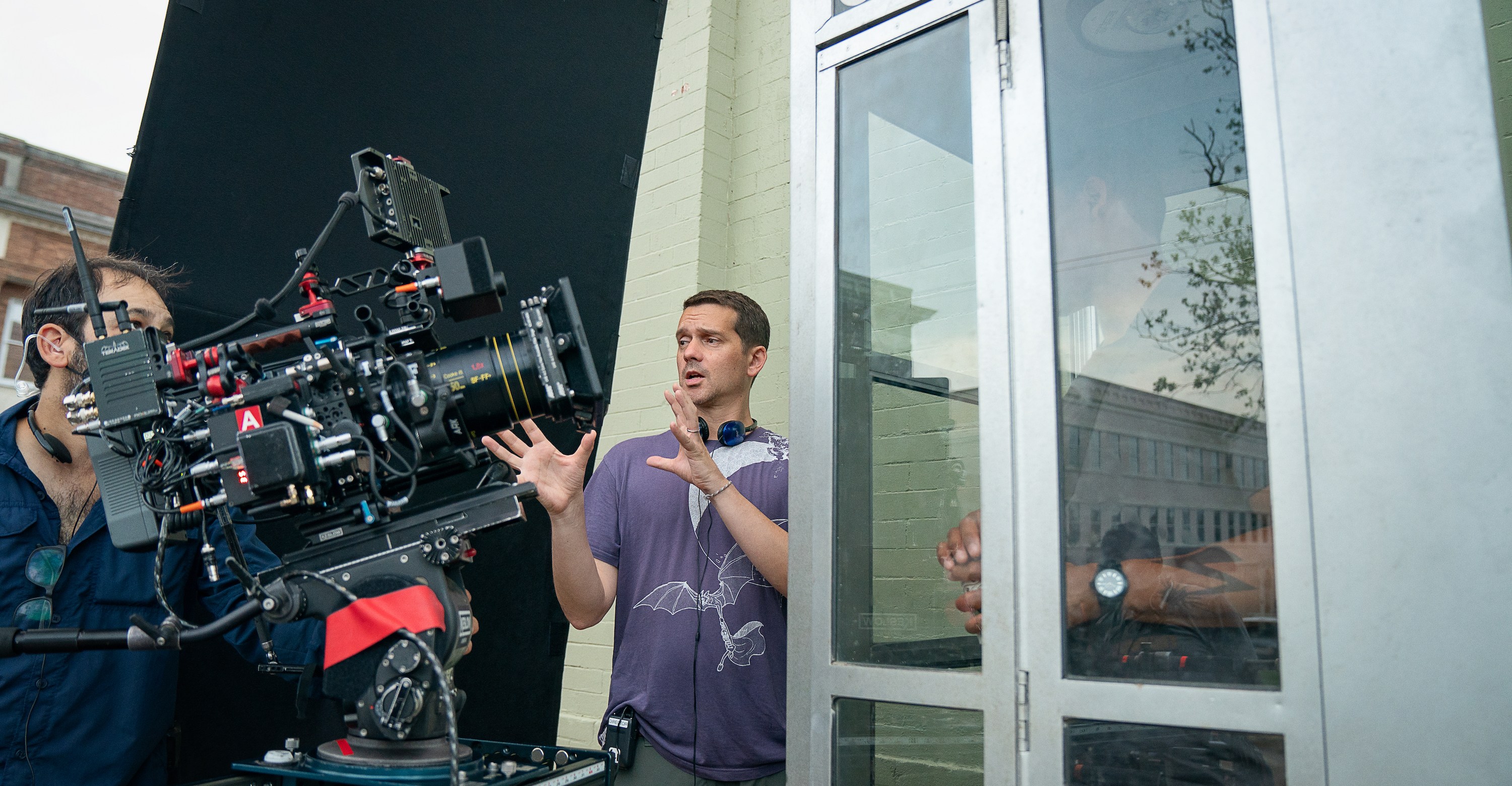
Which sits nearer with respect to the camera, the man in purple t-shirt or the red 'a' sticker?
the red 'a' sticker

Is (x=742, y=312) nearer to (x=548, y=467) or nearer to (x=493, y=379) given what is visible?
(x=548, y=467)

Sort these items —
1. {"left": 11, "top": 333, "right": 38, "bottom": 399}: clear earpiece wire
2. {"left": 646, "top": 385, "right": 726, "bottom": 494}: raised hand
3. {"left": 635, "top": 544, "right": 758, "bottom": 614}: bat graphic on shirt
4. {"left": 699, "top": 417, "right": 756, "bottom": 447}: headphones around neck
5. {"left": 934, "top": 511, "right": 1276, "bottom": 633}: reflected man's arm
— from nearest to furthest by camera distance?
1. {"left": 934, "top": 511, "right": 1276, "bottom": 633}: reflected man's arm
2. {"left": 11, "top": 333, "right": 38, "bottom": 399}: clear earpiece wire
3. {"left": 646, "top": 385, "right": 726, "bottom": 494}: raised hand
4. {"left": 635, "top": 544, "right": 758, "bottom": 614}: bat graphic on shirt
5. {"left": 699, "top": 417, "right": 756, "bottom": 447}: headphones around neck

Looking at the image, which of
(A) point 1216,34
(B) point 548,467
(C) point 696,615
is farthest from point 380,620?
(A) point 1216,34

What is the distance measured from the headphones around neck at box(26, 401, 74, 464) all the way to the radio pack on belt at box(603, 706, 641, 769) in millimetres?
1194

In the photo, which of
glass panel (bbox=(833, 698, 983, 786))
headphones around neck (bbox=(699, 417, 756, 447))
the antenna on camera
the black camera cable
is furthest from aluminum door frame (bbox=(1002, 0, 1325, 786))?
the antenna on camera

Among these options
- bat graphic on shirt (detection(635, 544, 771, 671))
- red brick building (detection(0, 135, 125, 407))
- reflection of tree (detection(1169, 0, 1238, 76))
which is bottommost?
→ bat graphic on shirt (detection(635, 544, 771, 671))

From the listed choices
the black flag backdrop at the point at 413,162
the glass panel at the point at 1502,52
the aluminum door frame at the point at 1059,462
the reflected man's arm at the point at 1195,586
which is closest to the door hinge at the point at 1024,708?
the aluminum door frame at the point at 1059,462

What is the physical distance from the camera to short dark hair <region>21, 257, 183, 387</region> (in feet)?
5.53

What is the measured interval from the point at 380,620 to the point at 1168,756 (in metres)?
1.12

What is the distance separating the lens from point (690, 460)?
180 cm

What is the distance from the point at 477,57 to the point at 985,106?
1545 millimetres

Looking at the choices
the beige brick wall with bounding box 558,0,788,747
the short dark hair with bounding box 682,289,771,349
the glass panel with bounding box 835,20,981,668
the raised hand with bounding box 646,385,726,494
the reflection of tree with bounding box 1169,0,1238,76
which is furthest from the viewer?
the beige brick wall with bounding box 558,0,788,747

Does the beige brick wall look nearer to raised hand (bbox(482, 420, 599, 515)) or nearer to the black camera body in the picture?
raised hand (bbox(482, 420, 599, 515))

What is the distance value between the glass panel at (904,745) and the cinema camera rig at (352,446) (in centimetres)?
64
